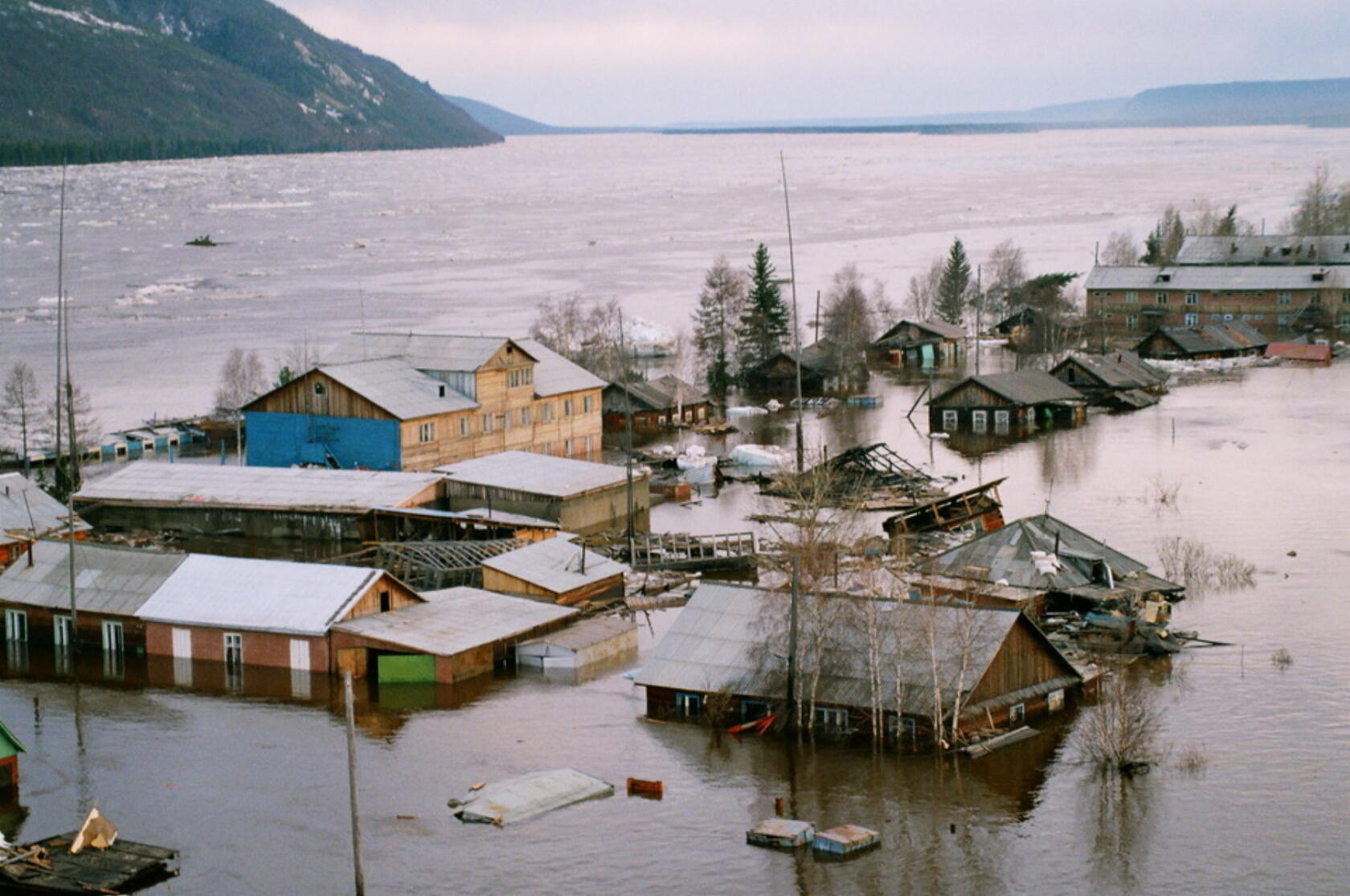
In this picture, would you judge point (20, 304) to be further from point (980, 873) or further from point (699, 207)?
point (699, 207)

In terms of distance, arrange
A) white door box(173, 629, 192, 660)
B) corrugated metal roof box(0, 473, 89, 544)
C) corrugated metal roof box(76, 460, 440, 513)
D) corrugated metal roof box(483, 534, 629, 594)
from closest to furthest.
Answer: white door box(173, 629, 192, 660) < corrugated metal roof box(483, 534, 629, 594) < corrugated metal roof box(0, 473, 89, 544) < corrugated metal roof box(76, 460, 440, 513)

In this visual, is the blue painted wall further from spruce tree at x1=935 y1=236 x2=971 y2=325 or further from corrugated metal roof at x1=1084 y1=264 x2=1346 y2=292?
corrugated metal roof at x1=1084 y1=264 x2=1346 y2=292

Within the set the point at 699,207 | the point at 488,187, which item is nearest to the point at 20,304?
the point at 699,207

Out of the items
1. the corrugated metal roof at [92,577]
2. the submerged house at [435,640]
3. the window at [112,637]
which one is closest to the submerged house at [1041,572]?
the submerged house at [435,640]

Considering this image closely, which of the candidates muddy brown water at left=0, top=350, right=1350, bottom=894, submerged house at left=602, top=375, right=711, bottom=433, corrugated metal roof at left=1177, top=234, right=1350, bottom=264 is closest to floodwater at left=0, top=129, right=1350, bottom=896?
muddy brown water at left=0, top=350, right=1350, bottom=894

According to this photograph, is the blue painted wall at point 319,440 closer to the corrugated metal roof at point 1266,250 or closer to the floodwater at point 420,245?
the floodwater at point 420,245

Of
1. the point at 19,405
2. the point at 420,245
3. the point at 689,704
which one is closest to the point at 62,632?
the point at 689,704
